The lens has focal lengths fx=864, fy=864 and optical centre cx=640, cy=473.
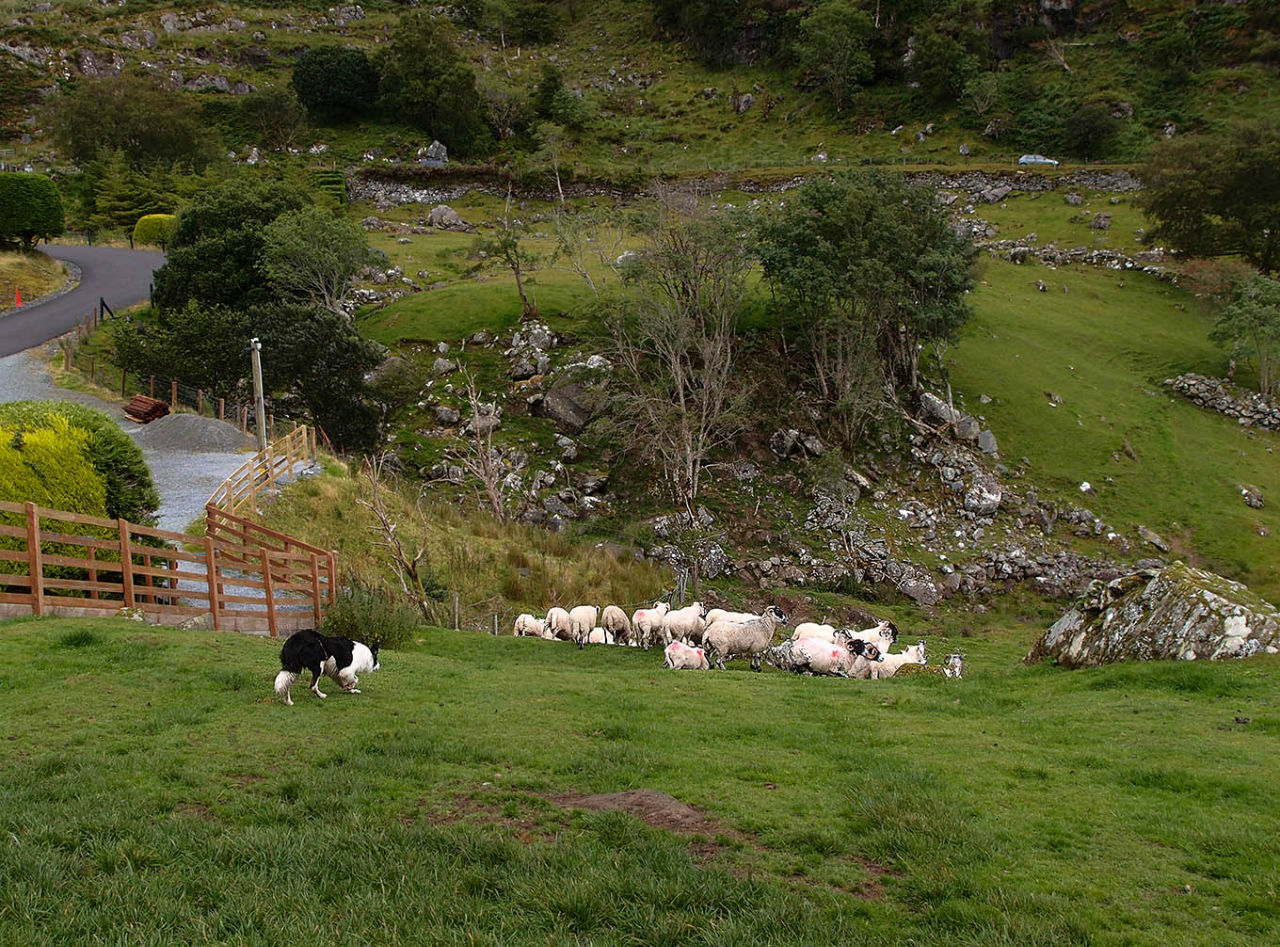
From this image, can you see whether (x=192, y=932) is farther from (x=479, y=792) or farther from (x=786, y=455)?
(x=786, y=455)

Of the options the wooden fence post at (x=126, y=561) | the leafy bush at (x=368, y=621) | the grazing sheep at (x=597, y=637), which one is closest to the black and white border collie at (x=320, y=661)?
the wooden fence post at (x=126, y=561)

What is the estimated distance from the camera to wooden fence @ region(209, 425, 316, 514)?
2223 centimetres

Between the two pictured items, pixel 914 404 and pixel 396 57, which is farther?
pixel 396 57

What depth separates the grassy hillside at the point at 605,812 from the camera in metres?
5.89

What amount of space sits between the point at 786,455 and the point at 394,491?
60.1 feet

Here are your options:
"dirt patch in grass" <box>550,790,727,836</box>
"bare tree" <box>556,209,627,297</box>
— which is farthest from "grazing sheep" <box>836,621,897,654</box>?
"bare tree" <box>556,209,627,297</box>

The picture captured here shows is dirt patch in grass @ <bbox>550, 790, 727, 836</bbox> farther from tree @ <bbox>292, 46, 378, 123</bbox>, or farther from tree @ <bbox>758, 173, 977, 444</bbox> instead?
tree @ <bbox>292, 46, 378, 123</bbox>

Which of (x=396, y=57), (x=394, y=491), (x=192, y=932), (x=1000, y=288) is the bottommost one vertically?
(x=394, y=491)

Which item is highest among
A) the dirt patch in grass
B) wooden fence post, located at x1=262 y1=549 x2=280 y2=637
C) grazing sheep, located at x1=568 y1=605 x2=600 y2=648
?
the dirt patch in grass

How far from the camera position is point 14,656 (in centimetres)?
1148

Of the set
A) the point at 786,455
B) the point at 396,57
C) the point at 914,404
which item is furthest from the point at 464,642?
the point at 396,57

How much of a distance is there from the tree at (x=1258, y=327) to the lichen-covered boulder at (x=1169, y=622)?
38.2m

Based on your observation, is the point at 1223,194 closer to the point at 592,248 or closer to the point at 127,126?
the point at 592,248

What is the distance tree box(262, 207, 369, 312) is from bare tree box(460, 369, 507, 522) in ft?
28.2
